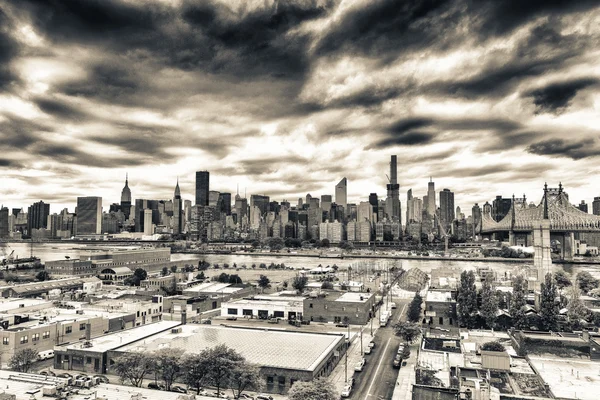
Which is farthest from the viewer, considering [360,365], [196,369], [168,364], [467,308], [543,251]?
[543,251]

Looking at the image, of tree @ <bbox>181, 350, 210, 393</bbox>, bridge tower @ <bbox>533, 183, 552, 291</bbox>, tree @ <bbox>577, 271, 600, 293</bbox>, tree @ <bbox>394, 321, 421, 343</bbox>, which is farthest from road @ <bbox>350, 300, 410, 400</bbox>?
tree @ <bbox>577, 271, 600, 293</bbox>

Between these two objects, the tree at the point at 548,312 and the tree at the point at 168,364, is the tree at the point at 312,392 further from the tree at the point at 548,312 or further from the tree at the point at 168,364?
the tree at the point at 548,312

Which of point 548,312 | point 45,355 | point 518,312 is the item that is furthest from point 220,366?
point 548,312

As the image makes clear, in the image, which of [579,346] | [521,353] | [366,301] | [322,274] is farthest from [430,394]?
[322,274]

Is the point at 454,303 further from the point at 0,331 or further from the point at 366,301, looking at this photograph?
the point at 0,331

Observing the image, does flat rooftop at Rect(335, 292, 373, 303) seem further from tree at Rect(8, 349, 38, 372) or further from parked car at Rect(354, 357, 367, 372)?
tree at Rect(8, 349, 38, 372)

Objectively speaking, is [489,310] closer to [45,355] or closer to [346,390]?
[346,390]
